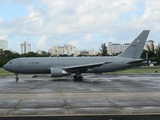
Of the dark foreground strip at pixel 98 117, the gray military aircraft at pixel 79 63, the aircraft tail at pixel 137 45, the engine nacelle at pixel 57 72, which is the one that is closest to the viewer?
the dark foreground strip at pixel 98 117

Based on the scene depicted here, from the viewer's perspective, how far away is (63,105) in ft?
42.9

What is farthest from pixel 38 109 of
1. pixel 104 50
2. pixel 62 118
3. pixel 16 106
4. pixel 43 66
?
pixel 104 50

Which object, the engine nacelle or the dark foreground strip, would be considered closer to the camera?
the dark foreground strip

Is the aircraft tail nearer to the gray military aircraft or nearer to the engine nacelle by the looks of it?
the gray military aircraft

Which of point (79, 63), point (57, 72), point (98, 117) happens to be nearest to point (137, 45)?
point (79, 63)

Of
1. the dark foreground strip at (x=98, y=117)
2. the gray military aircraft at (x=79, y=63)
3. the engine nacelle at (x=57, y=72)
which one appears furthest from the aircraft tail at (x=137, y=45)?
the dark foreground strip at (x=98, y=117)

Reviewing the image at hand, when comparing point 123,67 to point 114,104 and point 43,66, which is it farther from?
point 114,104

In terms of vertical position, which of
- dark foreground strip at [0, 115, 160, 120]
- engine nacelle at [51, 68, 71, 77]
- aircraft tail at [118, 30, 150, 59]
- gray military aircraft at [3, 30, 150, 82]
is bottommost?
dark foreground strip at [0, 115, 160, 120]

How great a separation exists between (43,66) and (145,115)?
894 inches

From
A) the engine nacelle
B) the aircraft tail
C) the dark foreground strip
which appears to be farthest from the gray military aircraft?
the dark foreground strip

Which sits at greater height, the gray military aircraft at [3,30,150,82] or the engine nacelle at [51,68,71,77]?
the gray military aircraft at [3,30,150,82]

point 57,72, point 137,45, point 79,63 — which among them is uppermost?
point 137,45

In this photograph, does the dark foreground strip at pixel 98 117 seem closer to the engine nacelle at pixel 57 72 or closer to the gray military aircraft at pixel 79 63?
the engine nacelle at pixel 57 72

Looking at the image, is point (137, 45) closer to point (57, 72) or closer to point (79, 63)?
point (79, 63)
